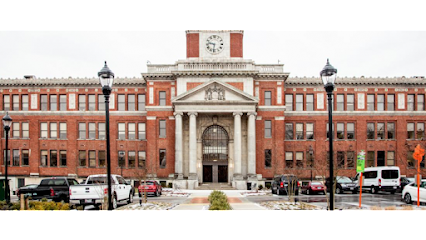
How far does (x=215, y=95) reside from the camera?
46844 millimetres

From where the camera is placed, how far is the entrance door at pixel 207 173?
165ft

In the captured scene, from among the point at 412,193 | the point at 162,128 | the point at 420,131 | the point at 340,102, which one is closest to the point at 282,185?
the point at 412,193

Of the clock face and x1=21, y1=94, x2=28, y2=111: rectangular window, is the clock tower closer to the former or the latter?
the clock face

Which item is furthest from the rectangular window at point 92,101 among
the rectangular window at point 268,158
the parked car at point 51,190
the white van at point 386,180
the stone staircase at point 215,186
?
the white van at point 386,180

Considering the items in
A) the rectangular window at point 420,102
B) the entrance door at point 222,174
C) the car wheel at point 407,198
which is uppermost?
the rectangular window at point 420,102

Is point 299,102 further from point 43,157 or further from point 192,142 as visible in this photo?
point 43,157

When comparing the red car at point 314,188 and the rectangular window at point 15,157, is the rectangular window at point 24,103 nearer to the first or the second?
the rectangular window at point 15,157

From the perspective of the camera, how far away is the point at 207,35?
5050 cm

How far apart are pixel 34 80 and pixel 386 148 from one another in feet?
156

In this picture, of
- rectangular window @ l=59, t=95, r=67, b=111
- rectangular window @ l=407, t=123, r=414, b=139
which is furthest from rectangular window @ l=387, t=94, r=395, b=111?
rectangular window @ l=59, t=95, r=67, b=111

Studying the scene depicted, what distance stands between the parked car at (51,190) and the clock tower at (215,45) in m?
→ 28.5

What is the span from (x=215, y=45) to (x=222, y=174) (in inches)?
652
